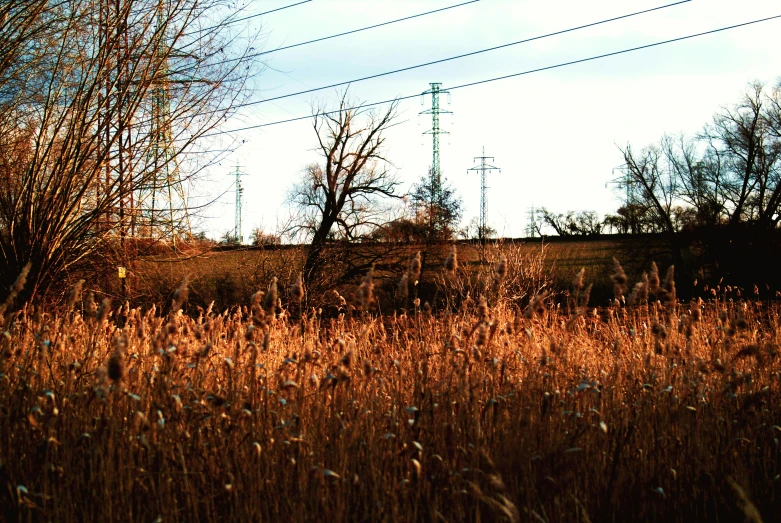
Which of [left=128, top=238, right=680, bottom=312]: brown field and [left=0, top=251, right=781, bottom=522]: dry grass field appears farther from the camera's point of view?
[left=128, top=238, right=680, bottom=312]: brown field

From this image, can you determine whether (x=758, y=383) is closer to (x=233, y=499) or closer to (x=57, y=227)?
(x=233, y=499)

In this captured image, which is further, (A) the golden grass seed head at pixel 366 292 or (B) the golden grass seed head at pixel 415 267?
(B) the golden grass seed head at pixel 415 267

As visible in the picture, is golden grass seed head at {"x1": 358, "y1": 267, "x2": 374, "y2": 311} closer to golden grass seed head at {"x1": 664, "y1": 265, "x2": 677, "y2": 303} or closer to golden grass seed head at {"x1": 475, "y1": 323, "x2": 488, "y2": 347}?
golden grass seed head at {"x1": 475, "y1": 323, "x2": 488, "y2": 347}

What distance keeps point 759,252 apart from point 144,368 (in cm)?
2397

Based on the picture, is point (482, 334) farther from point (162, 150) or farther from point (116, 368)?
point (162, 150)

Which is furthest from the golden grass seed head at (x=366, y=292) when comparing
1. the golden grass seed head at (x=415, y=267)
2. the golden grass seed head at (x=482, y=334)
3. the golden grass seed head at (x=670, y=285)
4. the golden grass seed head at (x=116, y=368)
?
the golden grass seed head at (x=670, y=285)

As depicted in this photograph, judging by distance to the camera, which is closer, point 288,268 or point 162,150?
point 162,150

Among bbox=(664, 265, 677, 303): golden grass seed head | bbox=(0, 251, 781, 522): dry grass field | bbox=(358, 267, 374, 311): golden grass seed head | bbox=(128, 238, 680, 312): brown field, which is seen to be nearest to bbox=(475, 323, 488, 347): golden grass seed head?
bbox=(0, 251, 781, 522): dry grass field

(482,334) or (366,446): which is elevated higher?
(482,334)

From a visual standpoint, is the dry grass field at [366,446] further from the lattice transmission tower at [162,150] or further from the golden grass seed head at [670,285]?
the lattice transmission tower at [162,150]

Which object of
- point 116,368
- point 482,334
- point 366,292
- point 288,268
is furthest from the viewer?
point 288,268

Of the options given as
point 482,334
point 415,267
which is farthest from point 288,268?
point 482,334

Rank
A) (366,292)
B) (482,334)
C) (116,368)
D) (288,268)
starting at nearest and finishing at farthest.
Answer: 1. (116,368)
2. (366,292)
3. (482,334)
4. (288,268)

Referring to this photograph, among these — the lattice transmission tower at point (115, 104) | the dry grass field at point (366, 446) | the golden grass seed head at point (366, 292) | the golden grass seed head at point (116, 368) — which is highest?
the lattice transmission tower at point (115, 104)
